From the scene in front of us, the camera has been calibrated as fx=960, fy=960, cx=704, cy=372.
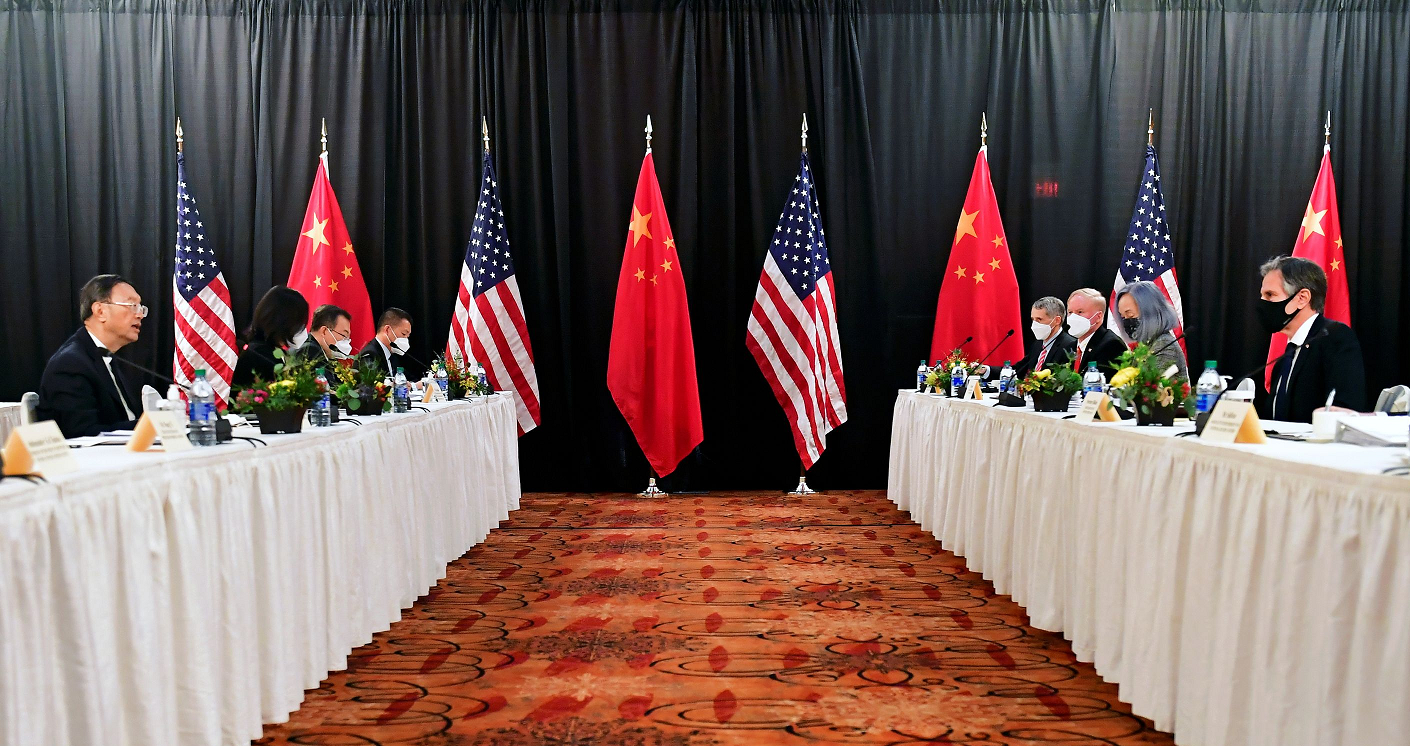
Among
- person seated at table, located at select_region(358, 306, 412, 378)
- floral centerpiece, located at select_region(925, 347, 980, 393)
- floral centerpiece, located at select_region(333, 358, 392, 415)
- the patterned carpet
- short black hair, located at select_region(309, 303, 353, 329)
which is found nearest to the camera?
the patterned carpet

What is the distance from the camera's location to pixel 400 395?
168 inches

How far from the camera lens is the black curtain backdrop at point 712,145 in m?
7.17

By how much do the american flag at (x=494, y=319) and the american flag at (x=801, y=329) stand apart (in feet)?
5.28

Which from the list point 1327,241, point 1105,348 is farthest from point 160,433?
point 1327,241

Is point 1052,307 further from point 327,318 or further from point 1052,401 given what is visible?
point 327,318

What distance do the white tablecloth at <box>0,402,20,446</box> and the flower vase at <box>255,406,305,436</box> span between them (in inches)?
126

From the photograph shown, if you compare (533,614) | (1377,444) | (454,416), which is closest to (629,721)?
(533,614)

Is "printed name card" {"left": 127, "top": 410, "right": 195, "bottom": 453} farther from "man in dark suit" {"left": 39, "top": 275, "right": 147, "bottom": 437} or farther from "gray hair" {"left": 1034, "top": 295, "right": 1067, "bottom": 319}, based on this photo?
"gray hair" {"left": 1034, "top": 295, "right": 1067, "bottom": 319}

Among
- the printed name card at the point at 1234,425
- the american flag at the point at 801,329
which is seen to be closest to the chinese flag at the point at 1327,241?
the american flag at the point at 801,329

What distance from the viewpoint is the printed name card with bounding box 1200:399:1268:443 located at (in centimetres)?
228

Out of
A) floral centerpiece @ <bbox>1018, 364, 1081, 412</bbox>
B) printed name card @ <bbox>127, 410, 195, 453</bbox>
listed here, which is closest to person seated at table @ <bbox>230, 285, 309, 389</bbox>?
printed name card @ <bbox>127, 410, 195, 453</bbox>

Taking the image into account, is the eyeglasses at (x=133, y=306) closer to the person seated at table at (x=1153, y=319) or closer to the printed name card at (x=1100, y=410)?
the printed name card at (x=1100, y=410)

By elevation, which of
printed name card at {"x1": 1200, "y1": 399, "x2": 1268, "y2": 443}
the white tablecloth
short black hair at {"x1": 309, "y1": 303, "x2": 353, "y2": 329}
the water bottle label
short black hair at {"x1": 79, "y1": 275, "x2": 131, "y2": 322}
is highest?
short black hair at {"x1": 79, "y1": 275, "x2": 131, "y2": 322}

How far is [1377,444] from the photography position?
7.48 ft
